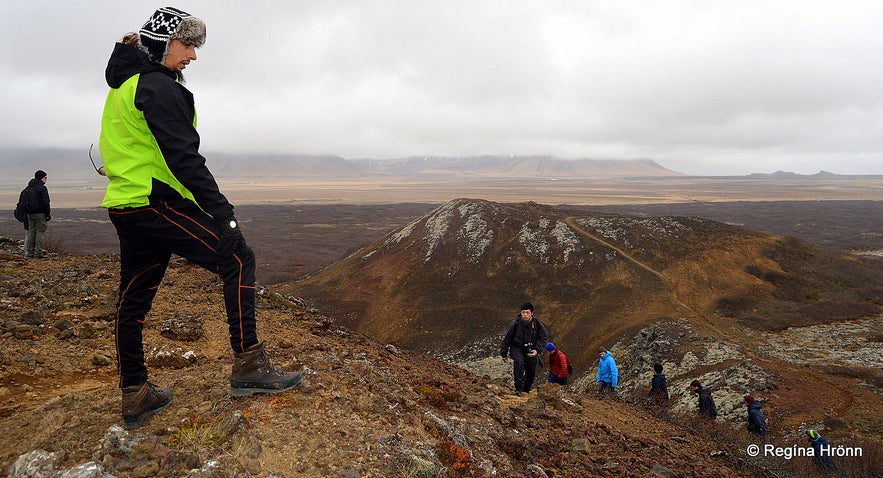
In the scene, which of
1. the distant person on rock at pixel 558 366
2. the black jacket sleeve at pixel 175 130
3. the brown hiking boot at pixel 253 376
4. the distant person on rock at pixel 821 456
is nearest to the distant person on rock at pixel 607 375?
the distant person on rock at pixel 558 366

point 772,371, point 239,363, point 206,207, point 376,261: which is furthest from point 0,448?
point 376,261

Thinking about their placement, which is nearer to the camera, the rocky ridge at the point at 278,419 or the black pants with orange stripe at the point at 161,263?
the rocky ridge at the point at 278,419

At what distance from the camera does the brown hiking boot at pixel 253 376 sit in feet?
12.9

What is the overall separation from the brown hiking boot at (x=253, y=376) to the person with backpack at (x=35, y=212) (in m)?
12.2

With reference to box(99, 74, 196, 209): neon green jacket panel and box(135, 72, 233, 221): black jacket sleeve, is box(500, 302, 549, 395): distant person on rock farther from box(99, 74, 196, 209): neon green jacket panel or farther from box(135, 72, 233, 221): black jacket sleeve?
box(99, 74, 196, 209): neon green jacket panel

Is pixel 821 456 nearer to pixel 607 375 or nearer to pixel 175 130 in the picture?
pixel 607 375

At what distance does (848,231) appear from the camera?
2832 inches

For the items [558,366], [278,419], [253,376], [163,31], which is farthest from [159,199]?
[558,366]

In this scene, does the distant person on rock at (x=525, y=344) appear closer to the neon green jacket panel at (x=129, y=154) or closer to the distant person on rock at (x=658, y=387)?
the distant person on rock at (x=658, y=387)

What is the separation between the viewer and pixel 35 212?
1234 centimetres

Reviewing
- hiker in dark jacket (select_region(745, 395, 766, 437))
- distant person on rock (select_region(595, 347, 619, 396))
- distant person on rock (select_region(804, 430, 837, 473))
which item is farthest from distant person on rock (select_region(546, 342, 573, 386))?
distant person on rock (select_region(804, 430, 837, 473))

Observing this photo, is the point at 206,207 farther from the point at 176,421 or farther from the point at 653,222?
the point at 653,222

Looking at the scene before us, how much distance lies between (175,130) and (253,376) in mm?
2095

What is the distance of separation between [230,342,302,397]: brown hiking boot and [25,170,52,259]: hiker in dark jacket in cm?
1222
